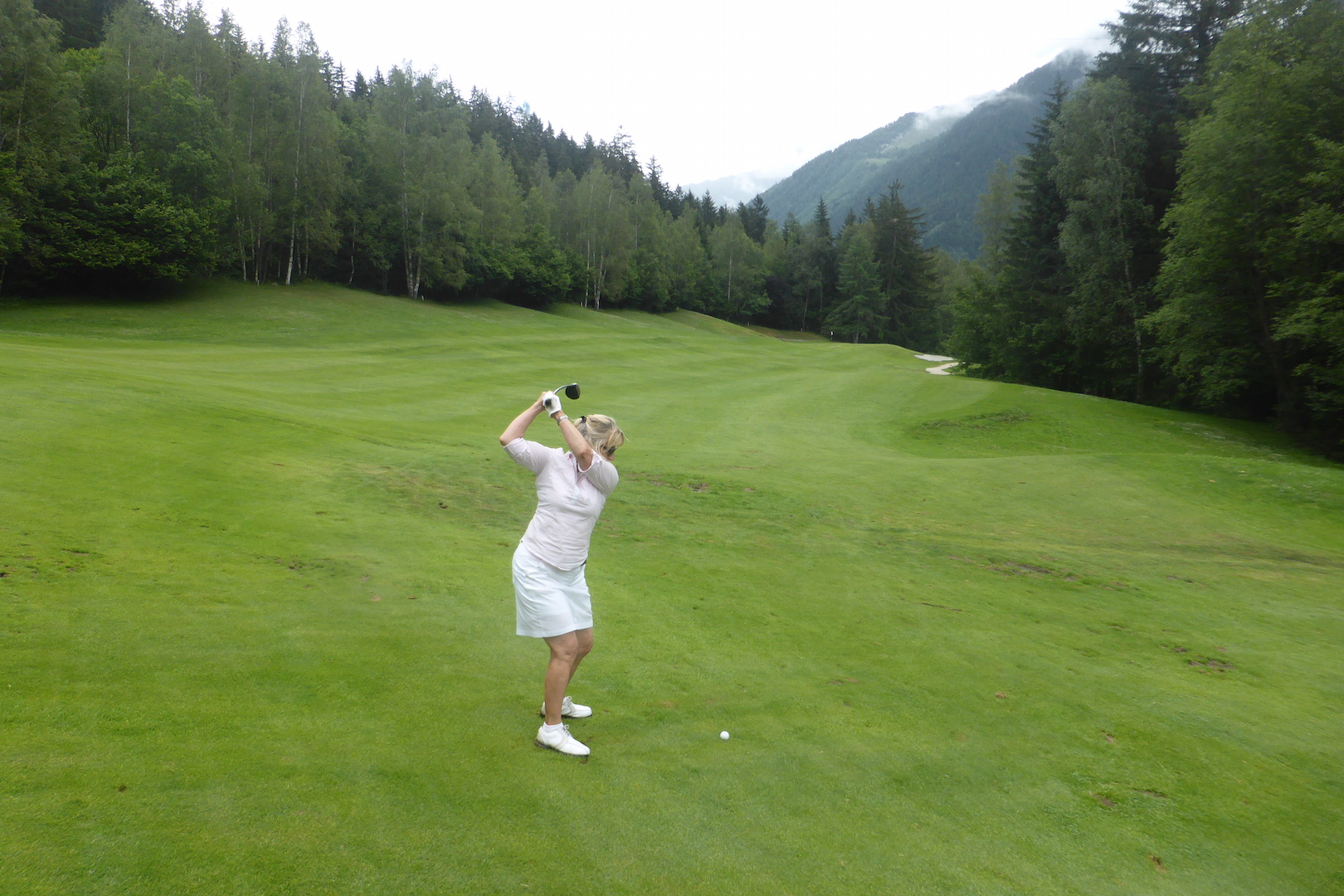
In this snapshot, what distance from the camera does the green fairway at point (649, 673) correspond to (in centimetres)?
464

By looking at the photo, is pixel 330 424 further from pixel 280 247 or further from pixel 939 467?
pixel 280 247

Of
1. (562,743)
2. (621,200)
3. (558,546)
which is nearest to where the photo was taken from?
(562,743)

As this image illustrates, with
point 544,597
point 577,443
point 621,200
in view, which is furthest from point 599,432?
point 621,200

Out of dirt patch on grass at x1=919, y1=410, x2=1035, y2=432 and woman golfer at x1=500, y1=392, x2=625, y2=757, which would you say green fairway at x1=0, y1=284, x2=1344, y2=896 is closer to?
woman golfer at x1=500, y1=392, x2=625, y2=757

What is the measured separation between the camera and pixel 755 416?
30.2m

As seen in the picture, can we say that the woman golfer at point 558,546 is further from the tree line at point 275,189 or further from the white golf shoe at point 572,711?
the tree line at point 275,189

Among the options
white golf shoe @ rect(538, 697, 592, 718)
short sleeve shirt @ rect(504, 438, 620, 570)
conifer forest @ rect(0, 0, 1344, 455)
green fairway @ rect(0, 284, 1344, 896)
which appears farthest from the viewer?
conifer forest @ rect(0, 0, 1344, 455)

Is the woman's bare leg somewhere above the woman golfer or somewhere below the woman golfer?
below

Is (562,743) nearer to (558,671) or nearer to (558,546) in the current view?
(558,671)

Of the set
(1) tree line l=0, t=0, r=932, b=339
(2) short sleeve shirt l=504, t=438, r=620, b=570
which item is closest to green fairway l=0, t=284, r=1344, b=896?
(2) short sleeve shirt l=504, t=438, r=620, b=570

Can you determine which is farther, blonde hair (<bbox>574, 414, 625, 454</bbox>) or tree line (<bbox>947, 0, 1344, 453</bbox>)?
tree line (<bbox>947, 0, 1344, 453</bbox>)

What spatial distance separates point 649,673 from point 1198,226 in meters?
32.6

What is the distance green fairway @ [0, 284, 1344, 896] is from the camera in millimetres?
4641

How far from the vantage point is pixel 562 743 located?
5.83 m
